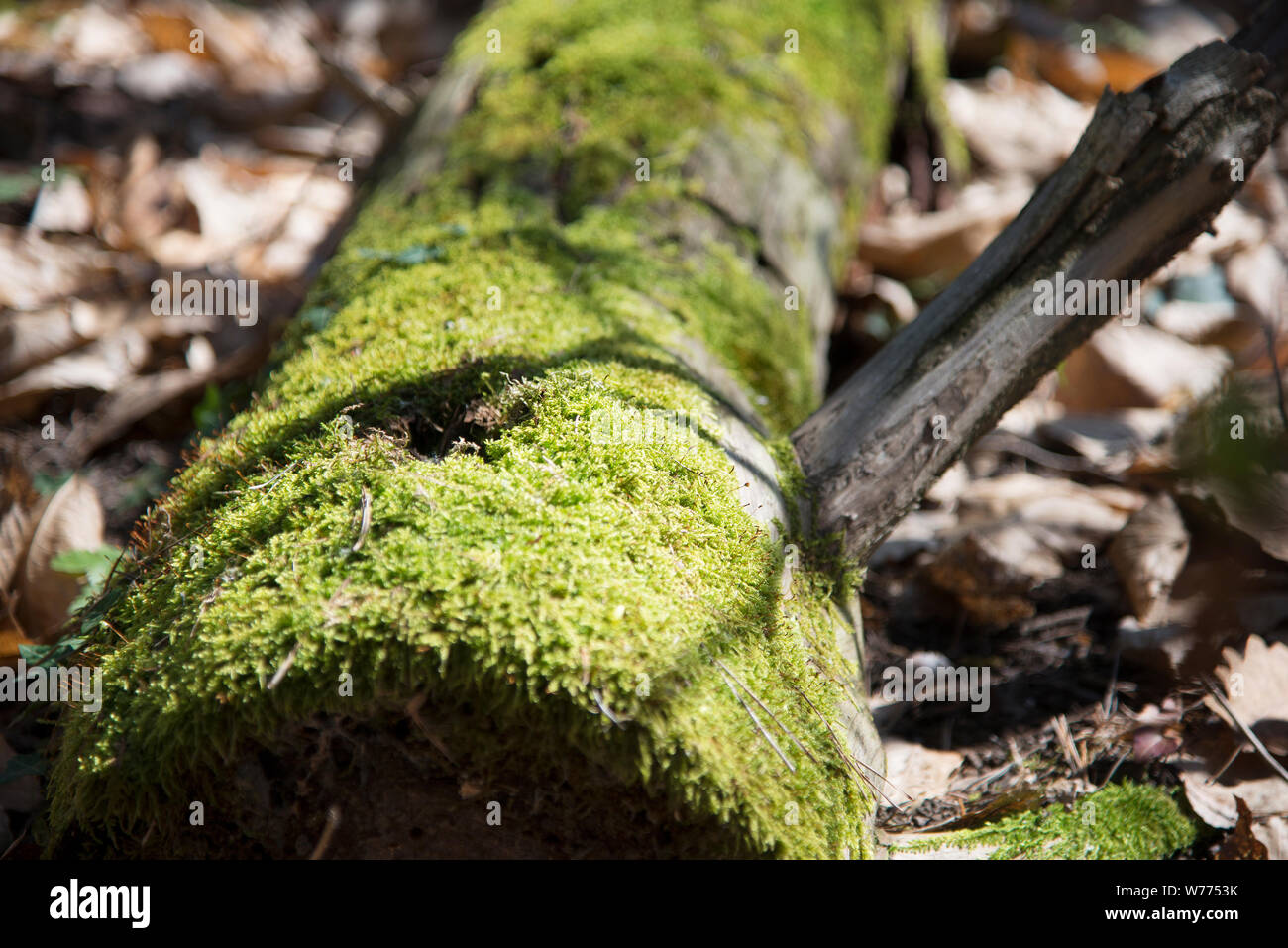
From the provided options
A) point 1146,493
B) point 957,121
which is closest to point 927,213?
point 957,121

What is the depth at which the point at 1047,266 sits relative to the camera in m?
2.36

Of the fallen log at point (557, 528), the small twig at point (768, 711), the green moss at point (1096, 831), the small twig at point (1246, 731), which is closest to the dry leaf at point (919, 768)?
the green moss at point (1096, 831)

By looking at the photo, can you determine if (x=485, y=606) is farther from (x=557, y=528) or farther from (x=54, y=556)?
(x=54, y=556)

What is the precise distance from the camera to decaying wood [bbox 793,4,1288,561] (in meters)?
2.25

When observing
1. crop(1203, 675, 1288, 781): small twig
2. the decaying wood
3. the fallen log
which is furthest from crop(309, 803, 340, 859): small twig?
crop(1203, 675, 1288, 781): small twig

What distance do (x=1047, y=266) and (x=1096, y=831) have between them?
4.62ft

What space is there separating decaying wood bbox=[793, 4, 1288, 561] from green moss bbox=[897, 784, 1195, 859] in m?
0.71

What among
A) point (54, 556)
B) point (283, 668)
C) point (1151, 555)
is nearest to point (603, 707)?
point (283, 668)

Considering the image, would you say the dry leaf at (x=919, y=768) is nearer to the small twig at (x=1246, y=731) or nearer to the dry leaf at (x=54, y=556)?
the small twig at (x=1246, y=731)

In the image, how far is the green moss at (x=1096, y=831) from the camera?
1.99 meters

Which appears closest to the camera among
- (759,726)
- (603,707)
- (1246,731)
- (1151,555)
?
(603,707)

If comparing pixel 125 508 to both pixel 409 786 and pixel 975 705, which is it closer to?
pixel 409 786

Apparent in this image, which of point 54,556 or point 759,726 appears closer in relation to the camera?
point 759,726

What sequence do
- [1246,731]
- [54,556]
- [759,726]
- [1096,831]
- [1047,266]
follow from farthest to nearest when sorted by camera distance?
[54,556] < [1047,266] < [1246,731] < [1096,831] < [759,726]
